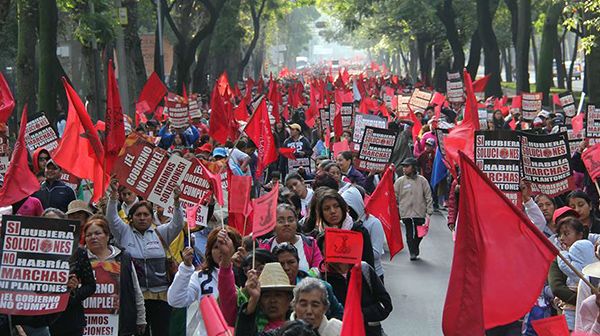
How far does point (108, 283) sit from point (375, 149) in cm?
742

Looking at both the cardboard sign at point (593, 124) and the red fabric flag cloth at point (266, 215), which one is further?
the cardboard sign at point (593, 124)

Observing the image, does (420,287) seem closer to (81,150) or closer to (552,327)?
(81,150)

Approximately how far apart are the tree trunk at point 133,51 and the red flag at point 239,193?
23069 millimetres

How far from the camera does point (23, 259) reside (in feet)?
22.8

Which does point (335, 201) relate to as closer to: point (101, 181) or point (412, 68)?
point (101, 181)

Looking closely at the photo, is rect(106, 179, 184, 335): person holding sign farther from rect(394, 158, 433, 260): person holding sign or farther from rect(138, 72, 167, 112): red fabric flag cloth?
rect(138, 72, 167, 112): red fabric flag cloth

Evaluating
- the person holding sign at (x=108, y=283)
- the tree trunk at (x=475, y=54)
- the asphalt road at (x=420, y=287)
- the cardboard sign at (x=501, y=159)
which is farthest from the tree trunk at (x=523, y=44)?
the person holding sign at (x=108, y=283)

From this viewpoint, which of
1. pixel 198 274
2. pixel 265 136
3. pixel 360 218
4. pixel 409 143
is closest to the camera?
pixel 198 274

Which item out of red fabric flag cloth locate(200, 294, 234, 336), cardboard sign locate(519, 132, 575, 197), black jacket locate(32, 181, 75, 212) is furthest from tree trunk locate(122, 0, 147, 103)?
red fabric flag cloth locate(200, 294, 234, 336)

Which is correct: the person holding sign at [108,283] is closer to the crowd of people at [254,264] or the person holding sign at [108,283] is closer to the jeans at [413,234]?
the crowd of people at [254,264]

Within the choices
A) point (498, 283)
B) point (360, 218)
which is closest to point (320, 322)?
point (498, 283)

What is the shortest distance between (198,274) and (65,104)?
19659mm

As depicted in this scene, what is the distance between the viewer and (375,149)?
584 inches

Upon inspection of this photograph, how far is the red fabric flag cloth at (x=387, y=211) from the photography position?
1131 cm
